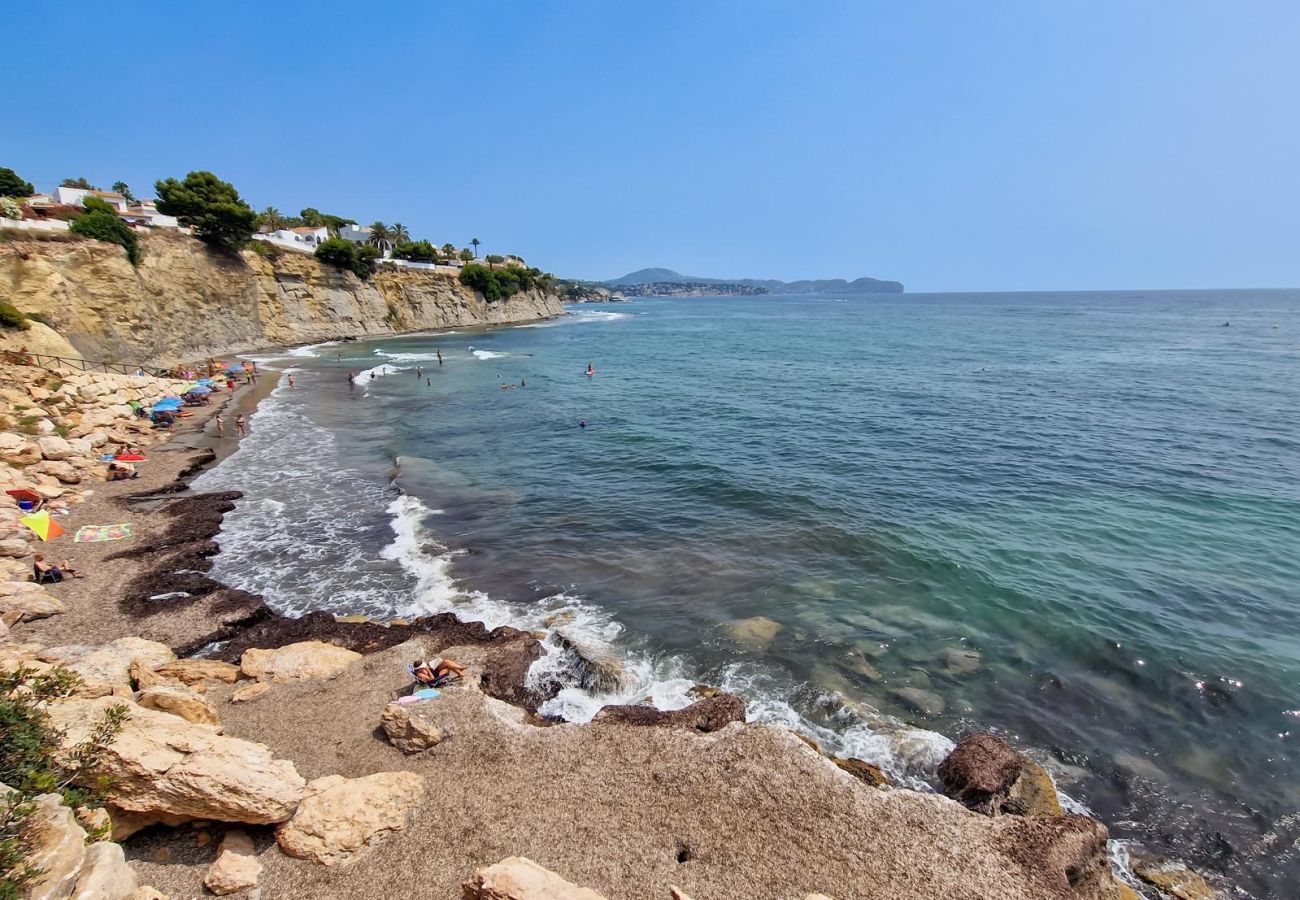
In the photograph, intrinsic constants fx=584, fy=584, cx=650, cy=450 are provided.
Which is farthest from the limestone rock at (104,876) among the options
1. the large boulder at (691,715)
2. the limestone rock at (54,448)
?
the limestone rock at (54,448)

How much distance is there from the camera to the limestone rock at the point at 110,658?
11047 mm

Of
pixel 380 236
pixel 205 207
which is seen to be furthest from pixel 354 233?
pixel 205 207

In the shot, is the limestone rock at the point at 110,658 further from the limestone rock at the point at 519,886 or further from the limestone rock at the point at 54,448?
the limestone rock at the point at 54,448

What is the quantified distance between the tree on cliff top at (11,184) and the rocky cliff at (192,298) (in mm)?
17321

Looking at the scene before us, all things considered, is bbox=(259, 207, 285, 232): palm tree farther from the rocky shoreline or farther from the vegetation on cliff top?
the rocky shoreline

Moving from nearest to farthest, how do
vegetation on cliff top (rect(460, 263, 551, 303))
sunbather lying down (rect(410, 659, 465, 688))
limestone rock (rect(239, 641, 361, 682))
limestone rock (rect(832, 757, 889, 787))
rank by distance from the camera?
limestone rock (rect(832, 757, 889, 787)) → sunbather lying down (rect(410, 659, 465, 688)) → limestone rock (rect(239, 641, 361, 682)) → vegetation on cliff top (rect(460, 263, 551, 303))

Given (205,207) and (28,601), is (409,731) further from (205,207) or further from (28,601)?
(205,207)

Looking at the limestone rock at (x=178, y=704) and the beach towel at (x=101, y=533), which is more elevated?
the limestone rock at (x=178, y=704)

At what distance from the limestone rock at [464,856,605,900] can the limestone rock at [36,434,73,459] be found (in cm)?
2954

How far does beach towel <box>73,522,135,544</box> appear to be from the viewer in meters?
19.2

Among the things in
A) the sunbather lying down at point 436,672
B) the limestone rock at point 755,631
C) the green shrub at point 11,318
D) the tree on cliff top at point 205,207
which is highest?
the tree on cliff top at point 205,207

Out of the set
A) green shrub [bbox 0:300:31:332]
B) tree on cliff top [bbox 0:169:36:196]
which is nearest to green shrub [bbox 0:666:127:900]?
green shrub [bbox 0:300:31:332]

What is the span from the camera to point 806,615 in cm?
1659

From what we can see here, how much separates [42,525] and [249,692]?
42.3ft
